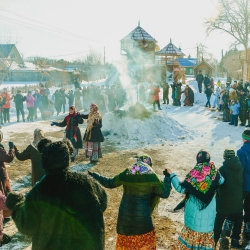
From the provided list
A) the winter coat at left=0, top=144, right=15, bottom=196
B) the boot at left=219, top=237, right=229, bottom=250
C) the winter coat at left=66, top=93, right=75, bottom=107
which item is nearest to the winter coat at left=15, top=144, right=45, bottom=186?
the winter coat at left=0, top=144, right=15, bottom=196

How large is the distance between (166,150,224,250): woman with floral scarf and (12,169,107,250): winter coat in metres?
1.48

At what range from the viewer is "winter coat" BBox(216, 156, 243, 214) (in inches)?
167

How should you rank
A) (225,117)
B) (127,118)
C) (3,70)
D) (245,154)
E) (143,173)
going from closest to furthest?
A: (143,173), (245,154), (127,118), (225,117), (3,70)

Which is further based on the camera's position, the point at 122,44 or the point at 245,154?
the point at 122,44

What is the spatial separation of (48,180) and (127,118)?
10.2 meters

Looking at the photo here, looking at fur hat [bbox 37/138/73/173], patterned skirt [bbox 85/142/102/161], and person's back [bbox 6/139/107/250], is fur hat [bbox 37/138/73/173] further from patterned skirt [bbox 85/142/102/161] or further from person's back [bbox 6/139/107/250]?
patterned skirt [bbox 85/142/102/161]

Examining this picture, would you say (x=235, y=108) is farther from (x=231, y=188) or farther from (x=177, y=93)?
(x=231, y=188)

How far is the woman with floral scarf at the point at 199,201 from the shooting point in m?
3.53

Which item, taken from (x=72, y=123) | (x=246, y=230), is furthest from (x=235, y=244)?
(x=72, y=123)

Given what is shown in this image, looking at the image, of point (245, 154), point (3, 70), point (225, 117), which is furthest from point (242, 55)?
point (245, 154)

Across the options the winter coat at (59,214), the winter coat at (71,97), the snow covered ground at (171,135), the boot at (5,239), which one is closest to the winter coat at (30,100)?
the snow covered ground at (171,135)

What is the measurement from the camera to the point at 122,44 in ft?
117

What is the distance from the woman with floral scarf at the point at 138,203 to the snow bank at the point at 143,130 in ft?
25.9

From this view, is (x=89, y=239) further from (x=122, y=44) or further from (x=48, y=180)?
(x=122, y=44)
